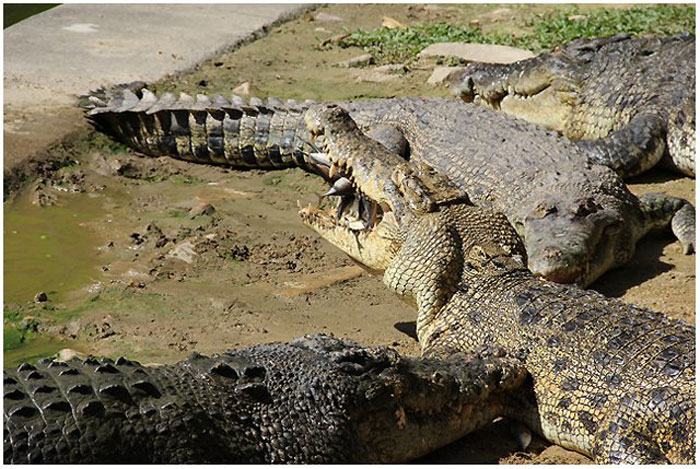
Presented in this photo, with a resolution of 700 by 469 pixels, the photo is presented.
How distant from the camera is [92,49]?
9.77 metres

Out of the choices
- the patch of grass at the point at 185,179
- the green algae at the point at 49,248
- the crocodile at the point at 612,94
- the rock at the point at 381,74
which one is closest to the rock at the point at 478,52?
the rock at the point at 381,74

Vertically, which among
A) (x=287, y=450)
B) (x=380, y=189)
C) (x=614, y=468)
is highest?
(x=380, y=189)

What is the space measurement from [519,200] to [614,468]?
279 centimetres

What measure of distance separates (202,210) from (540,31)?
18.4 feet

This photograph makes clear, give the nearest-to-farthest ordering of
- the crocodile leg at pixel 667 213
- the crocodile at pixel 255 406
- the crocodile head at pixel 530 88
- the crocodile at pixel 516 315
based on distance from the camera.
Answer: the crocodile at pixel 255 406, the crocodile at pixel 516 315, the crocodile leg at pixel 667 213, the crocodile head at pixel 530 88

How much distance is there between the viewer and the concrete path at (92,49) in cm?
794

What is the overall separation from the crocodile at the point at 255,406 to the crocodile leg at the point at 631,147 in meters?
3.66

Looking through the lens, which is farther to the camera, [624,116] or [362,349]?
[624,116]

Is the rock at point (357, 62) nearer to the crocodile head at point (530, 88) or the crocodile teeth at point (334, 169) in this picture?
the crocodile head at point (530, 88)

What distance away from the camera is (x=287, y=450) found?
3.58 metres

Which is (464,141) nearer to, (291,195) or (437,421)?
(291,195)

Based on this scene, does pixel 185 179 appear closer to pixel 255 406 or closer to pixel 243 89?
pixel 243 89

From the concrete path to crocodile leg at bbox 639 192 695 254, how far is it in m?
4.42

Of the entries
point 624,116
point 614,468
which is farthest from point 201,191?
point 614,468
